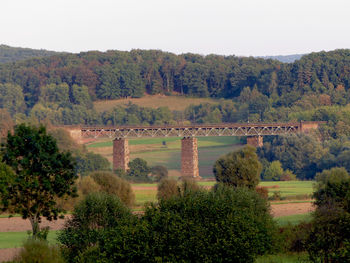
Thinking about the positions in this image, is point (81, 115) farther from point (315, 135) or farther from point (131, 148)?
point (315, 135)

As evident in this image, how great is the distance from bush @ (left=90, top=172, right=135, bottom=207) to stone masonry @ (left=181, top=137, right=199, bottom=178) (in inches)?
1789

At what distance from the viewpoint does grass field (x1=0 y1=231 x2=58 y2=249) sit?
4362cm

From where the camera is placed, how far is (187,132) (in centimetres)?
12506

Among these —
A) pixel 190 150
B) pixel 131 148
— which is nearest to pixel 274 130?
pixel 190 150

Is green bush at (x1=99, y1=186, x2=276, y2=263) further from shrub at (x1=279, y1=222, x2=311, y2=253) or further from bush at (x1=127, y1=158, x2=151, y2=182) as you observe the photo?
bush at (x1=127, y1=158, x2=151, y2=182)

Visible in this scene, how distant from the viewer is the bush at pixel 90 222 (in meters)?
39.1

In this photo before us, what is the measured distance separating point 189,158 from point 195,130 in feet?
33.4

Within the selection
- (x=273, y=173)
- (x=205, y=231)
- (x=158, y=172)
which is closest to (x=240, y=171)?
(x=205, y=231)

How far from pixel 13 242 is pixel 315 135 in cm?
8682

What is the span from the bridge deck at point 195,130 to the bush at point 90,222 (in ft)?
264

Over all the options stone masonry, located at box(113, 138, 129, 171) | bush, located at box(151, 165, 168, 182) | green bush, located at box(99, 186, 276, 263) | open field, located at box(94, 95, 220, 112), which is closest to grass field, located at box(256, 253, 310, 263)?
green bush, located at box(99, 186, 276, 263)

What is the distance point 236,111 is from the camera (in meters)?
169

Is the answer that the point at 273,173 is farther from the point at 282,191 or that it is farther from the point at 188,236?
the point at 188,236

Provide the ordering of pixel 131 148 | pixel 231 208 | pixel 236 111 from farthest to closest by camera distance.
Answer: pixel 236 111 < pixel 131 148 < pixel 231 208
